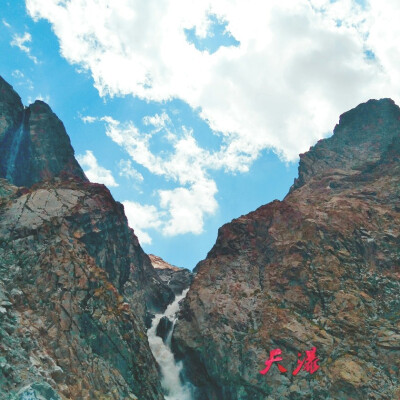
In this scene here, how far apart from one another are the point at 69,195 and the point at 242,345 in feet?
123

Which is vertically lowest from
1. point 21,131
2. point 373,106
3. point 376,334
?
point 376,334

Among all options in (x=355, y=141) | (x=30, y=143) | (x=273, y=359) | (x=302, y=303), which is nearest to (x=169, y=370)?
(x=273, y=359)

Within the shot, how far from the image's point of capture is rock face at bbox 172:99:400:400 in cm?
4703

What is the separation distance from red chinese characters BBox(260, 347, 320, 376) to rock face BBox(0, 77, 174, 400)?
14677 mm

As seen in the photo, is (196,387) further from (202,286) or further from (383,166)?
(383,166)

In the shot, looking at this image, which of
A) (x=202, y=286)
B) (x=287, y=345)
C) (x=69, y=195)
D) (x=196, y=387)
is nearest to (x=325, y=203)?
(x=202, y=286)

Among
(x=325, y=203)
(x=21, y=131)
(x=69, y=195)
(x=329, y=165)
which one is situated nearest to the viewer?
(x=69, y=195)

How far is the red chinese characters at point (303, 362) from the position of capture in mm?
47562

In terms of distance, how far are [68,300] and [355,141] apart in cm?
10326

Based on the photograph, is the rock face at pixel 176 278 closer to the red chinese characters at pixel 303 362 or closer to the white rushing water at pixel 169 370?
the white rushing water at pixel 169 370

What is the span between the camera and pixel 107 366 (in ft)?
135

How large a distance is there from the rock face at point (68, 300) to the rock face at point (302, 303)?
10713 millimetres

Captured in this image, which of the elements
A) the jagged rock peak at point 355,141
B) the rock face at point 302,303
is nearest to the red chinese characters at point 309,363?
the rock face at point 302,303

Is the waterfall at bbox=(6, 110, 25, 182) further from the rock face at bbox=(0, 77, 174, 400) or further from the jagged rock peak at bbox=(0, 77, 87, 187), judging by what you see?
the rock face at bbox=(0, 77, 174, 400)
